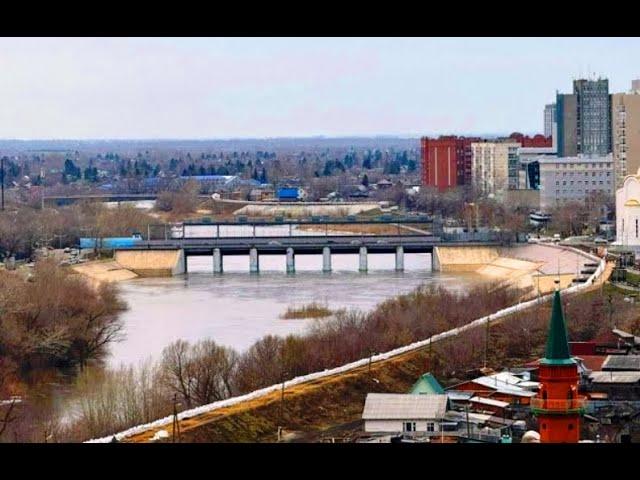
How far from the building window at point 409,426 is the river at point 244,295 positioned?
2.87 metres

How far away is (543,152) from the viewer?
941 inches

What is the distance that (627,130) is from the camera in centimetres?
1686

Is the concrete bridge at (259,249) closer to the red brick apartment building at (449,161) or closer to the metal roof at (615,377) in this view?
the red brick apartment building at (449,161)

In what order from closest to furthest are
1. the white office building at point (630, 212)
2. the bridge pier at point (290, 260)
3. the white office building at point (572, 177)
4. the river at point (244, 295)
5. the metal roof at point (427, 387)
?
1. the metal roof at point (427, 387)
2. the river at point (244, 295)
3. the white office building at point (630, 212)
4. the bridge pier at point (290, 260)
5. the white office building at point (572, 177)

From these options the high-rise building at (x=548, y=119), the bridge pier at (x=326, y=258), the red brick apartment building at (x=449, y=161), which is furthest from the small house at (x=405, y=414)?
the high-rise building at (x=548, y=119)

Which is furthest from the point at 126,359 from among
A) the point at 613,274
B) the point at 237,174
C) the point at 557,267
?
the point at 237,174

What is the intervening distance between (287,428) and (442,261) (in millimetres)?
9622

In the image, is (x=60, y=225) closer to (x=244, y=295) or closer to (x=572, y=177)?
(x=244, y=295)

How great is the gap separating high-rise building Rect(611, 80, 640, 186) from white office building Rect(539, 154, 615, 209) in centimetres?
186

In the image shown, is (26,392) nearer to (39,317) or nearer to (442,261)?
(39,317)

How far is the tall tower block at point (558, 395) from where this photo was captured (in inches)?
140

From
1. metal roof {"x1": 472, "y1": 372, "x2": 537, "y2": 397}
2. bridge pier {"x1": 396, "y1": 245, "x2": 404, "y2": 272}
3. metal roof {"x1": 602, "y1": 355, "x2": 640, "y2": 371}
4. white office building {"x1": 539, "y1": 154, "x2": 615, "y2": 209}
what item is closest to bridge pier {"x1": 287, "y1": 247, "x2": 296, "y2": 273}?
bridge pier {"x1": 396, "y1": 245, "x2": 404, "y2": 272}

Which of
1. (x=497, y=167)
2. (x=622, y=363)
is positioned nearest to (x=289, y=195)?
(x=497, y=167)

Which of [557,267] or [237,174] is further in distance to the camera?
[237,174]
